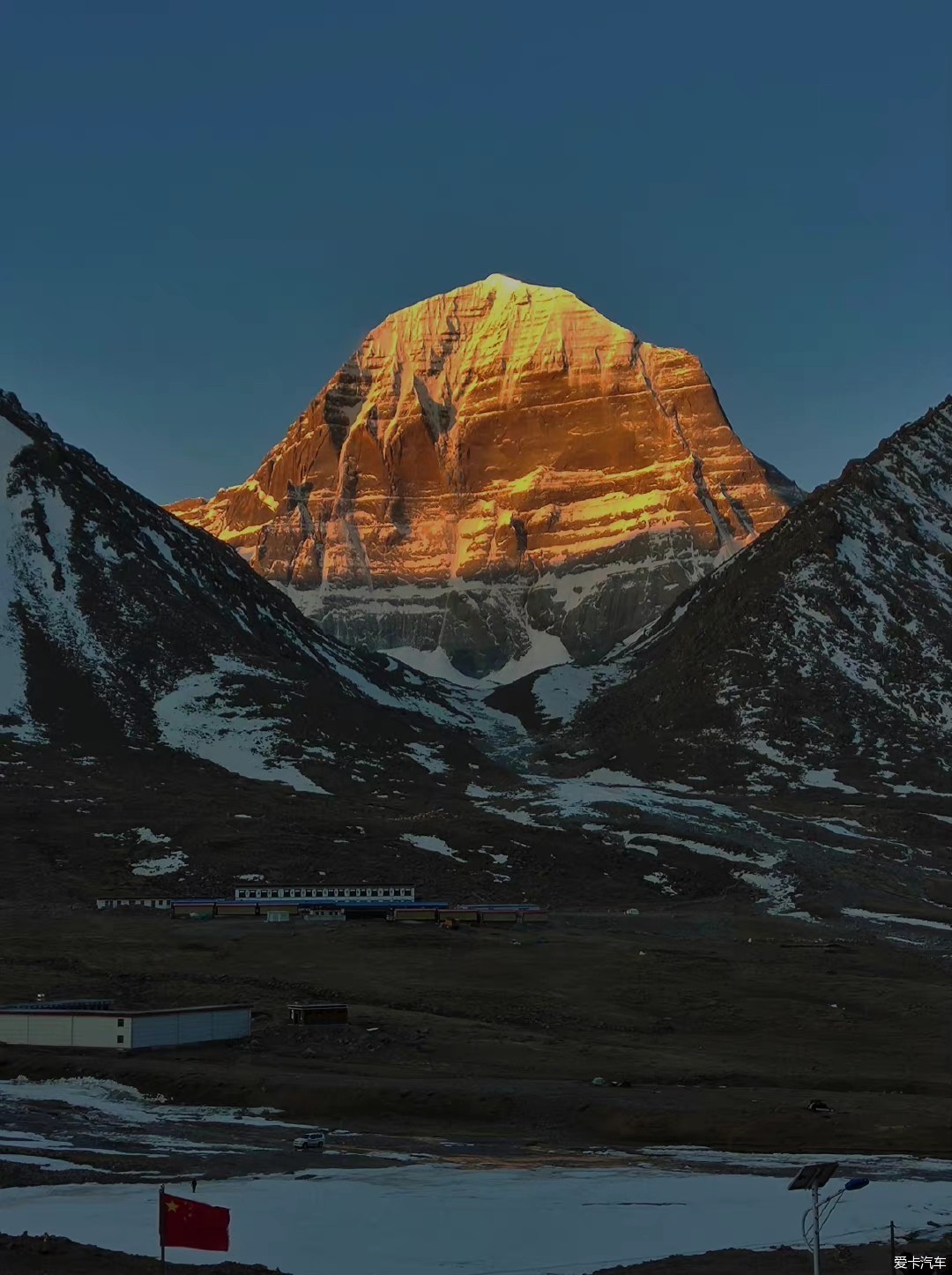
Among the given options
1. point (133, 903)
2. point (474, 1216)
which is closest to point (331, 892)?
point (133, 903)

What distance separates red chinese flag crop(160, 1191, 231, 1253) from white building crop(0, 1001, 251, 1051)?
181 feet

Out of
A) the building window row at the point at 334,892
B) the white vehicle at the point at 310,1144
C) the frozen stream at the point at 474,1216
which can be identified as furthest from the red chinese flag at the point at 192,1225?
the building window row at the point at 334,892

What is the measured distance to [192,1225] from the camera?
60.6 m

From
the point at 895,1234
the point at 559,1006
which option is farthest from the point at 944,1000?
the point at 895,1234

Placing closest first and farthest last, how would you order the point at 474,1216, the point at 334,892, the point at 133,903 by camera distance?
the point at 474,1216 → the point at 133,903 → the point at 334,892

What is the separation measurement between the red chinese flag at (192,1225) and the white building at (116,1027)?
5510 cm

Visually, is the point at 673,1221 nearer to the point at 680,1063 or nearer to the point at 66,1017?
the point at 680,1063

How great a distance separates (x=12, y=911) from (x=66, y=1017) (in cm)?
6564

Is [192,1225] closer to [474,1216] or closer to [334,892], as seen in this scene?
[474,1216]

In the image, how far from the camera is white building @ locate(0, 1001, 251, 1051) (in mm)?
115000

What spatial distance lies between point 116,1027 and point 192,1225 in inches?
2222

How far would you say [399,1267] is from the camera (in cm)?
6644

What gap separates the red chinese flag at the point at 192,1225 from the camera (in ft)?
190

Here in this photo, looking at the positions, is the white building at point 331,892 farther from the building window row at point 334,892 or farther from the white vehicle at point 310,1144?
the white vehicle at point 310,1144
